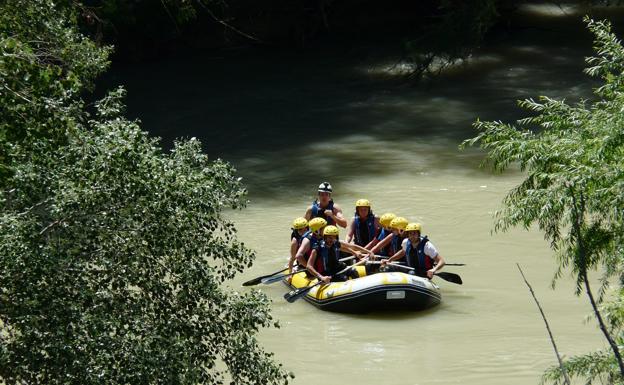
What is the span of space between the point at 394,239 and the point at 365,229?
760mm

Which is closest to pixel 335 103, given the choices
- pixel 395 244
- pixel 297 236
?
pixel 297 236

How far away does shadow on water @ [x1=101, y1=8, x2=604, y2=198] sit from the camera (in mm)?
21562

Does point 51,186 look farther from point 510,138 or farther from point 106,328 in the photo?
point 510,138

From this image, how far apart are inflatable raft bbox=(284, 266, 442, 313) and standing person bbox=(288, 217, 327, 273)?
0.68 metres

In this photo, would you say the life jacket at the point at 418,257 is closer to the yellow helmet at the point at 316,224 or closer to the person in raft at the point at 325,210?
the yellow helmet at the point at 316,224

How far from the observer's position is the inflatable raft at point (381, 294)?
13656 mm

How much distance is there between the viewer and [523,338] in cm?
1260

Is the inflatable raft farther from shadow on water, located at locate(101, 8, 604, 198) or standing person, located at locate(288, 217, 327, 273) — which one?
shadow on water, located at locate(101, 8, 604, 198)

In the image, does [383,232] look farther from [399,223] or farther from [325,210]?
[325,210]

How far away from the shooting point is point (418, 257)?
1444cm

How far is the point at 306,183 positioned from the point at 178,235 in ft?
42.6

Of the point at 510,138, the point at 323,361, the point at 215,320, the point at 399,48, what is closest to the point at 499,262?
the point at 323,361

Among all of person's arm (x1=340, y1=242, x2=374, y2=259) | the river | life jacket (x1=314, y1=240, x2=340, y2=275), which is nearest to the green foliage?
the river

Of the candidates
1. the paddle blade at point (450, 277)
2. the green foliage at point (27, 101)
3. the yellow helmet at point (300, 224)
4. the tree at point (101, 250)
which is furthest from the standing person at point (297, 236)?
the tree at point (101, 250)
